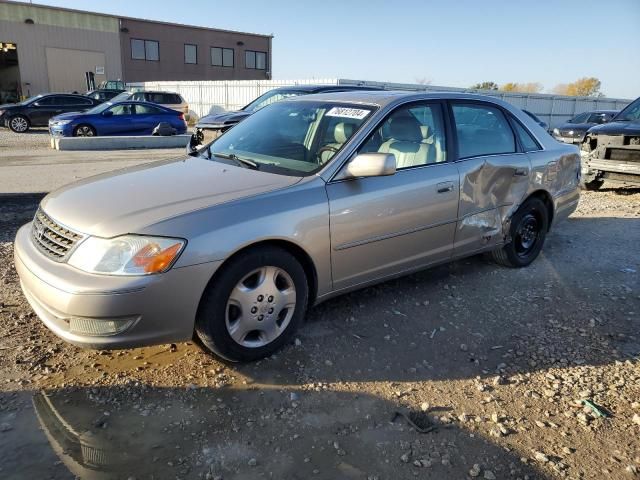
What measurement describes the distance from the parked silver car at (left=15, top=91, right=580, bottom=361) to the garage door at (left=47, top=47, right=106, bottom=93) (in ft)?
130

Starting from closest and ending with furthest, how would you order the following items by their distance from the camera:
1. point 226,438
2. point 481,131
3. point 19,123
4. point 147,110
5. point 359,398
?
point 226,438 < point 359,398 < point 481,131 < point 147,110 < point 19,123

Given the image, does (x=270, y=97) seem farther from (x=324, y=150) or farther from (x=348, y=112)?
(x=324, y=150)

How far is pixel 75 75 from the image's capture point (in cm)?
3875

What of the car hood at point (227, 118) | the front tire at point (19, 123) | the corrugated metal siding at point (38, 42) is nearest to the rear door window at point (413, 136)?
the car hood at point (227, 118)

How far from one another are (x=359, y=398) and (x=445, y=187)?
6.15ft

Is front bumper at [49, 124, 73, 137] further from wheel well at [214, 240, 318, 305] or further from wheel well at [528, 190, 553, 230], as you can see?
wheel well at [214, 240, 318, 305]

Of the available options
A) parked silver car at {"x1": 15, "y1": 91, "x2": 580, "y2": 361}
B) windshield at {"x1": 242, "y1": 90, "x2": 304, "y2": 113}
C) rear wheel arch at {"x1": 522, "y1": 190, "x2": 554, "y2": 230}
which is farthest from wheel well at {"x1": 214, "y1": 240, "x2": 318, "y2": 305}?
windshield at {"x1": 242, "y1": 90, "x2": 304, "y2": 113}

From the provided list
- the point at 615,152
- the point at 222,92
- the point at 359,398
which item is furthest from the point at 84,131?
the point at 359,398

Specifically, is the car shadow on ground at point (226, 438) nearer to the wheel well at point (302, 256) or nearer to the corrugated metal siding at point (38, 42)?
the wheel well at point (302, 256)

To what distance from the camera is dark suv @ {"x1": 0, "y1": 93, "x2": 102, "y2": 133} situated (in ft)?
63.6

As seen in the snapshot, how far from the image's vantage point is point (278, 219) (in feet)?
10.4

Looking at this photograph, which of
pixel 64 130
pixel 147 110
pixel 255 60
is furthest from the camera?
pixel 255 60

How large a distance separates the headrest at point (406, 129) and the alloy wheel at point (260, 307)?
4.85ft

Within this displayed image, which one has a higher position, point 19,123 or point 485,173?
point 485,173
